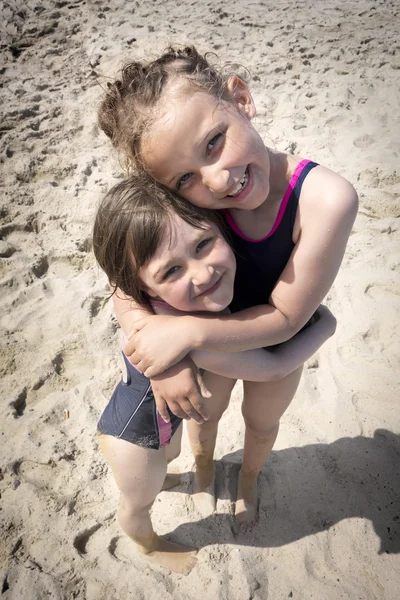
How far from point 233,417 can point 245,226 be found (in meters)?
1.47

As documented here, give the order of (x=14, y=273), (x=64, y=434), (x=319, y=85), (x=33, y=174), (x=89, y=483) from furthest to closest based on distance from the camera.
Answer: (x=319, y=85), (x=33, y=174), (x=14, y=273), (x=64, y=434), (x=89, y=483)

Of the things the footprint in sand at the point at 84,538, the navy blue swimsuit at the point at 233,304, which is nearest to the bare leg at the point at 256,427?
the navy blue swimsuit at the point at 233,304

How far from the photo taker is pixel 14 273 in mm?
3180

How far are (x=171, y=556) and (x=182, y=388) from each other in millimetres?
1125

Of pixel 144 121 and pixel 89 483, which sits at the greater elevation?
pixel 144 121

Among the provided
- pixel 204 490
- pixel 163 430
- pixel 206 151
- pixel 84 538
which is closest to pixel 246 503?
pixel 204 490

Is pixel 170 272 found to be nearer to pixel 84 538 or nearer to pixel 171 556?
pixel 171 556

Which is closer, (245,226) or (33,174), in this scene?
(245,226)

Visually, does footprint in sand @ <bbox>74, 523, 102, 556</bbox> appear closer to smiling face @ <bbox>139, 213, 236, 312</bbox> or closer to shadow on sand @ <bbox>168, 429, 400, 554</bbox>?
shadow on sand @ <bbox>168, 429, 400, 554</bbox>

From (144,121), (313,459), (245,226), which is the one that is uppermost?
(144,121)

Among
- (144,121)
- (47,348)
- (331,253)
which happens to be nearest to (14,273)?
(47,348)

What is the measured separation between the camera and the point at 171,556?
6.45ft

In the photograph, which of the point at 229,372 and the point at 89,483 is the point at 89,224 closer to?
the point at 89,483

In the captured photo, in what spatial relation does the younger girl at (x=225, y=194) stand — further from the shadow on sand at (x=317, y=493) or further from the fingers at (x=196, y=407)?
the shadow on sand at (x=317, y=493)
